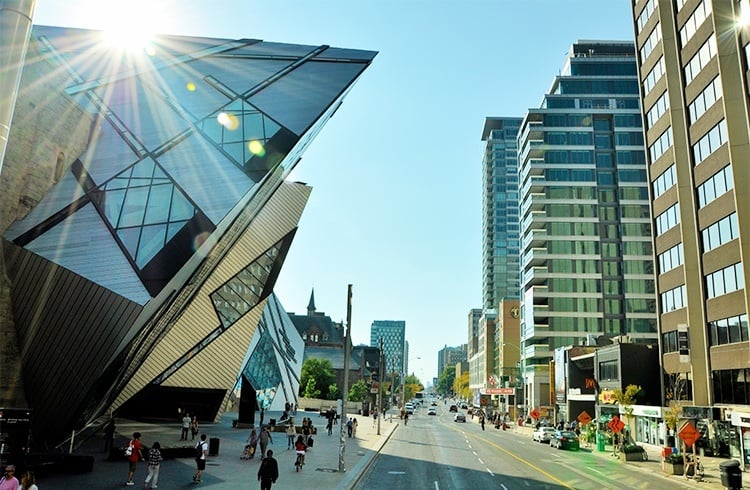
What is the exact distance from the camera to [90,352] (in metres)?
22.4

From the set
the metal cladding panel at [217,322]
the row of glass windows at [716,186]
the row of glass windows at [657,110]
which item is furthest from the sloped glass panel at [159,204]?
the row of glass windows at [657,110]

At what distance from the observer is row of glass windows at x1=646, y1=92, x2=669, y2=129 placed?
159 feet

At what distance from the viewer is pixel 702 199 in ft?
137

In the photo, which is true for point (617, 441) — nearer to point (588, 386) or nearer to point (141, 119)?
point (588, 386)

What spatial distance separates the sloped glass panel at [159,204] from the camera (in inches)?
958

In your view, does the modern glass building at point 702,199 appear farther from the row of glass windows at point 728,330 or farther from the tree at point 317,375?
the tree at point 317,375

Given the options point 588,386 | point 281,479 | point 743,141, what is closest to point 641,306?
point 588,386

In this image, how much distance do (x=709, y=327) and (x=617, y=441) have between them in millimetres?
10354

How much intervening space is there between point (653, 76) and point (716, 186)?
1634 cm

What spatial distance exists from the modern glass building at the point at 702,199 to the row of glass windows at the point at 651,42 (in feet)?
A: 0.35

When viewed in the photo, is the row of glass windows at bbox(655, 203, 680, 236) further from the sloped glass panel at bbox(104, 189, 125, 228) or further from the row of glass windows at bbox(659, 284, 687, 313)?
the sloped glass panel at bbox(104, 189, 125, 228)

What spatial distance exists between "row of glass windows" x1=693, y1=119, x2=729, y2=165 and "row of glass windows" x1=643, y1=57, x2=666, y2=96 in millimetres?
9713

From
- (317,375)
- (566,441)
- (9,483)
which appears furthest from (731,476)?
(317,375)

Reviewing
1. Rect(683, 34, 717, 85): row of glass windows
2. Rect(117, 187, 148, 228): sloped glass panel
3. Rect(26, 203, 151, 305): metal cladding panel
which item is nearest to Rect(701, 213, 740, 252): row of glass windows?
Rect(683, 34, 717, 85): row of glass windows
